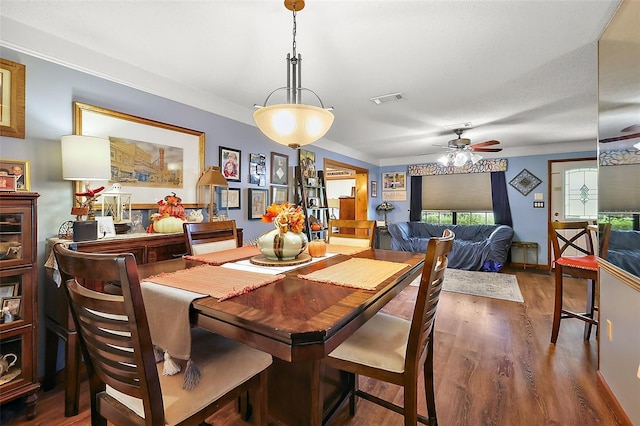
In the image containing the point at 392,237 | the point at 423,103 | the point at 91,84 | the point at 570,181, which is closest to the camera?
the point at 91,84

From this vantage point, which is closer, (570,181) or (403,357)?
(403,357)

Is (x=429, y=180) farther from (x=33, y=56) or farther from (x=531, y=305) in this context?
(x=33, y=56)

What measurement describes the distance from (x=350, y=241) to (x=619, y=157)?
174 centimetres

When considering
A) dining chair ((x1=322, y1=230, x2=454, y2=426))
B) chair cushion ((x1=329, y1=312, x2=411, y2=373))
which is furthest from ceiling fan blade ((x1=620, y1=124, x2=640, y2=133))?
chair cushion ((x1=329, y1=312, x2=411, y2=373))

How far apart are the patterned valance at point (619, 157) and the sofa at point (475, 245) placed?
9.93 ft

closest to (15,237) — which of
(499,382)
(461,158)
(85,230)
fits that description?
(85,230)

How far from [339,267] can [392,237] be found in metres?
4.54

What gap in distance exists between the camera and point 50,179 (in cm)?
199

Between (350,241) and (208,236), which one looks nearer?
(208,236)

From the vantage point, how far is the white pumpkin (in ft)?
7.50

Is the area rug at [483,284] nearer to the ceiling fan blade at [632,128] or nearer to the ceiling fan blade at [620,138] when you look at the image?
the ceiling fan blade at [620,138]

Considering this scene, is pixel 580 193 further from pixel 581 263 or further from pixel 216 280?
pixel 216 280

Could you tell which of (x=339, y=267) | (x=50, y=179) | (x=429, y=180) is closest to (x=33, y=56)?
(x=50, y=179)

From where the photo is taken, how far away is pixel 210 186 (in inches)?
115
